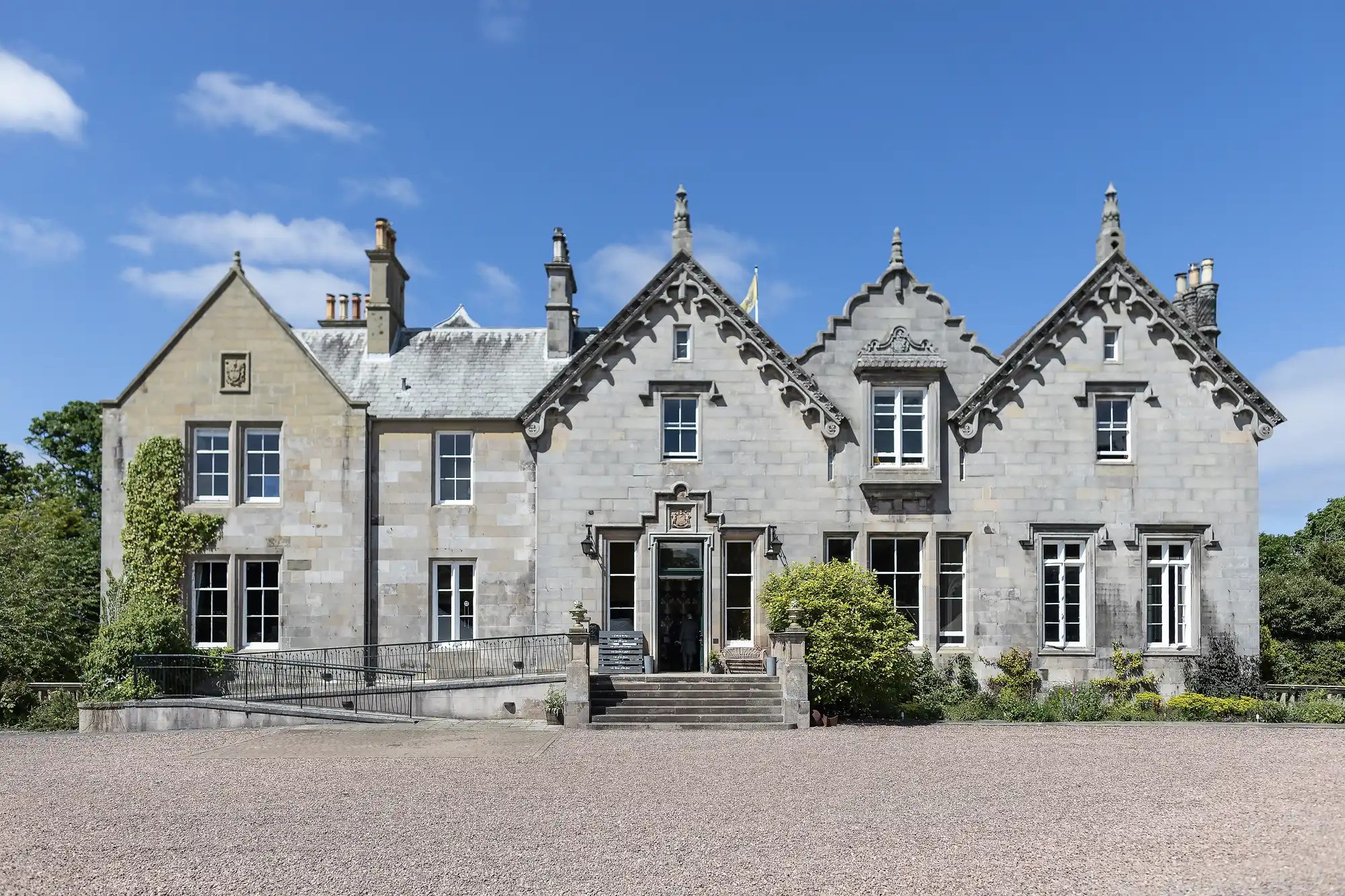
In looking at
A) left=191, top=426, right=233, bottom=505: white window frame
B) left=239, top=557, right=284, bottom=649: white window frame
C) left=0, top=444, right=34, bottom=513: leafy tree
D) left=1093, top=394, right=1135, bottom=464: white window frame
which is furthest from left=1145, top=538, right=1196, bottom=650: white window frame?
left=0, top=444, right=34, bottom=513: leafy tree

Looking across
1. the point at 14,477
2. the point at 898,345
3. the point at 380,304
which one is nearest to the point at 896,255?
the point at 898,345

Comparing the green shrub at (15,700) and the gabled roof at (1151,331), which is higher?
the gabled roof at (1151,331)

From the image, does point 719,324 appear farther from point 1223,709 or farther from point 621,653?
point 1223,709

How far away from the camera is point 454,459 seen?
78.4ft

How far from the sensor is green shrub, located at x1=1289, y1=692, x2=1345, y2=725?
66.9ft

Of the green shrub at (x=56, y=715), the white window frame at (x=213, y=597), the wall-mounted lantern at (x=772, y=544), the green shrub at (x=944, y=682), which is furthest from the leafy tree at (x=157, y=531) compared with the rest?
the green shrub at (x=944, y=682)

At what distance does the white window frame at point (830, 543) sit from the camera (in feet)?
76.5

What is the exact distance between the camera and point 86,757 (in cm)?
1596

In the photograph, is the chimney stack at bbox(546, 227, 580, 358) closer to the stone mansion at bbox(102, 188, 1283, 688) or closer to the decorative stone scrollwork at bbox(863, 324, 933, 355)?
the stone mansion at bbox(102, 188, 1283, 688)

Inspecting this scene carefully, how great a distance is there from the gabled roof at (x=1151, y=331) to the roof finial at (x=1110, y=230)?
61cm

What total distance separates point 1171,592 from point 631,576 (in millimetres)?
13500

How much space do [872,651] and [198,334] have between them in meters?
17.8

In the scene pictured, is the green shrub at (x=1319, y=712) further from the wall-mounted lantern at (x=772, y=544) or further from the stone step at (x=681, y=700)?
the wall-mounted lantern at (x=772, y=544)

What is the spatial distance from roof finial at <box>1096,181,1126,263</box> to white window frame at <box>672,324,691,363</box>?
10804 mm
